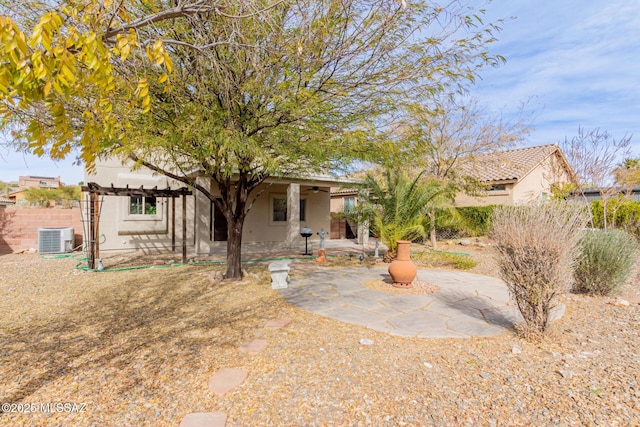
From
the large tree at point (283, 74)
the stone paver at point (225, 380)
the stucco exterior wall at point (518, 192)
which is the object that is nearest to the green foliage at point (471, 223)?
the stucco exterior wall at point (518, 192)

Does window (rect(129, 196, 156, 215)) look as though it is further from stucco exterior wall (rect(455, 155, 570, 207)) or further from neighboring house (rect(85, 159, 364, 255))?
stucco exterior wall (rect(455, 155, 570, 207))

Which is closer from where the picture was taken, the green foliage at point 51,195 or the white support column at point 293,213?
the white support column at point 293,213

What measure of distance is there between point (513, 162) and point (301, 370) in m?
19.2

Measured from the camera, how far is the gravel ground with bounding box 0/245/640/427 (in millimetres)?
2746

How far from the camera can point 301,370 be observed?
11.3ft

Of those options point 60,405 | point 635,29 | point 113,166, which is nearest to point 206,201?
point 113,166

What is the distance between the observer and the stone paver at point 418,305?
4.80 metres

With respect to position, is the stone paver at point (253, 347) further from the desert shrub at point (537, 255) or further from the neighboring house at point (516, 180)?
the neighboring house at point (516, 180)

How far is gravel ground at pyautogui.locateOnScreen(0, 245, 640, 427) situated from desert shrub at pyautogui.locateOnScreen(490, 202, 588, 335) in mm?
469

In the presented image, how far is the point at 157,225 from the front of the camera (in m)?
13.7

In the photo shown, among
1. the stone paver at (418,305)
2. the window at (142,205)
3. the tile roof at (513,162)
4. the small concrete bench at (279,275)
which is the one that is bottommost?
the stone paver at (418,305)

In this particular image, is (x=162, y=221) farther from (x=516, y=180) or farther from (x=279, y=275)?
(x=516, y=180)

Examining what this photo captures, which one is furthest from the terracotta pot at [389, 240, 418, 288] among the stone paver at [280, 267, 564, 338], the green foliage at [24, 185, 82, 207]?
the green foliage at [24, 185, 82, 207]

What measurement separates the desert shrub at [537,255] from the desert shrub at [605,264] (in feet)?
9.87
